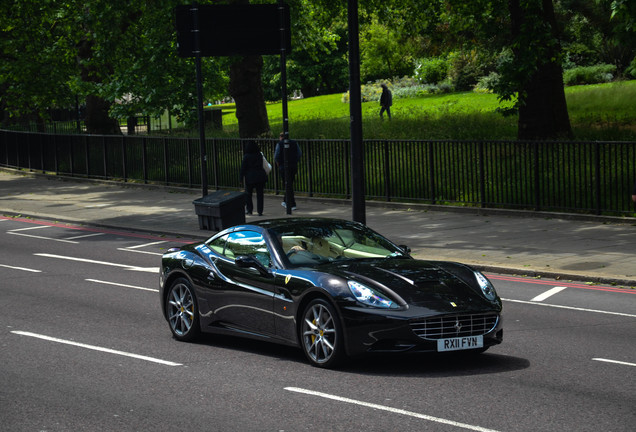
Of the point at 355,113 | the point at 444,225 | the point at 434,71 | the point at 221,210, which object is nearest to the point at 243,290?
the point at 355,113

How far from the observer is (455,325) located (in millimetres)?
9180

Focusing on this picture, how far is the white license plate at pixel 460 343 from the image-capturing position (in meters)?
9.12

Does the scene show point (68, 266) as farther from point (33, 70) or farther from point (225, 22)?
point (33, 70)

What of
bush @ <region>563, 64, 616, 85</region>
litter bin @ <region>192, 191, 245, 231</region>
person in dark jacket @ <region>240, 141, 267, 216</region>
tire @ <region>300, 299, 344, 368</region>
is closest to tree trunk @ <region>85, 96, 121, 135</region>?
person in dark jacket @ <region>240, 141, 267, 216</region>

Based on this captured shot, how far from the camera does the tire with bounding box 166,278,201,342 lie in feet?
36.7

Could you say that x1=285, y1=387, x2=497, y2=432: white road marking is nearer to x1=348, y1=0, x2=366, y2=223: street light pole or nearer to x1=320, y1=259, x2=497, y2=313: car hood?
x1=320, y1=259, x2=497, y2=313: car hood

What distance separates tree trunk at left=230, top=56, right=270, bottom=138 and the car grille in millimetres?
26435

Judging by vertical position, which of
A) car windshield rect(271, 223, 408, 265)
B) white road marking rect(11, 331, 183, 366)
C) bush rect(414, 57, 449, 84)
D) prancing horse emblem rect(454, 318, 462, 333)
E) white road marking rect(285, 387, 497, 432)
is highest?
bush rect(414, 57, 449, 84)

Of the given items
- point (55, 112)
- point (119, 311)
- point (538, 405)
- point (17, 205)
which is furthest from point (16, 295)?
point (55, 112)

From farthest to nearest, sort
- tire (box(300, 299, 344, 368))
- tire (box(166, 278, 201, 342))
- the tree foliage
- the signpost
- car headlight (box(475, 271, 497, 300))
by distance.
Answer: the tree foliage → the signpost → tire (box(166, 278, 201, 342)) → car headlight (box(475, 271, 497, 300)) → tire (box(300, 299, 344, 368))

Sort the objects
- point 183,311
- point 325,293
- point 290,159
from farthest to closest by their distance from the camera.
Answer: point 290,159 < point 183,311 < point 325,293

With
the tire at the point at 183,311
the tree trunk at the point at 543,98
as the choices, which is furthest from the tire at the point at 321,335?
the tree trunk at the point at 543,98

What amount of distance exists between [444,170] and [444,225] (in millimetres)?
3365

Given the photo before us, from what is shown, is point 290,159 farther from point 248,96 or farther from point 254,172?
point 248,96
